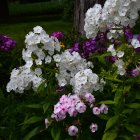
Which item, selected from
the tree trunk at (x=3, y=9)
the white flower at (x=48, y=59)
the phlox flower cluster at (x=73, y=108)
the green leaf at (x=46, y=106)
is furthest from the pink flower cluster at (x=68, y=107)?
the tree trunk at (x=3, y=9)

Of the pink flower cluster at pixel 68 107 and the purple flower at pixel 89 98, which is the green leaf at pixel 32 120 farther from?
the purple flower at pixel 89 98

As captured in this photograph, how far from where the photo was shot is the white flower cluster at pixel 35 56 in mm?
4684

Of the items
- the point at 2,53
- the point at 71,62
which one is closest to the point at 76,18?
the point at 2,53

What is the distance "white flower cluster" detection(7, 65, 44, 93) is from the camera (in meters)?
4.88

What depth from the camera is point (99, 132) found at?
4637mm

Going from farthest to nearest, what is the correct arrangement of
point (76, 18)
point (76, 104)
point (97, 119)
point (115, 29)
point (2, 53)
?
point (76, 18), point (2, 53), point (115, 29), point (97, 119), point (76, 104)

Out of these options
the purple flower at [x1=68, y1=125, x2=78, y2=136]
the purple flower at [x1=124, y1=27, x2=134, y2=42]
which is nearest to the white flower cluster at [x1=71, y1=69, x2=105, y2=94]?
the purple flower at [x1=68, y1=125, x2=78, y2=136]

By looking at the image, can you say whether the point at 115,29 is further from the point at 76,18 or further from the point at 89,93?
the point at 76,18

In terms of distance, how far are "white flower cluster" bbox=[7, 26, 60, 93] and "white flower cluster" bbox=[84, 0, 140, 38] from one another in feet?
1.85

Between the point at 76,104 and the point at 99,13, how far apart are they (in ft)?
4.12

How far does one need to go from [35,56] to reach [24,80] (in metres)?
0.31

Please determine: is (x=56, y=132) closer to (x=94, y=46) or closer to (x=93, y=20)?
(x=93, y=20)

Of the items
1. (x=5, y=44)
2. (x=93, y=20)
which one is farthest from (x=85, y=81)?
(x=5, y=44)

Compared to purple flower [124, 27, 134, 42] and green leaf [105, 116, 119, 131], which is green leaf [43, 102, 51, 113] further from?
purple flower [124, 27, 134, 42]
